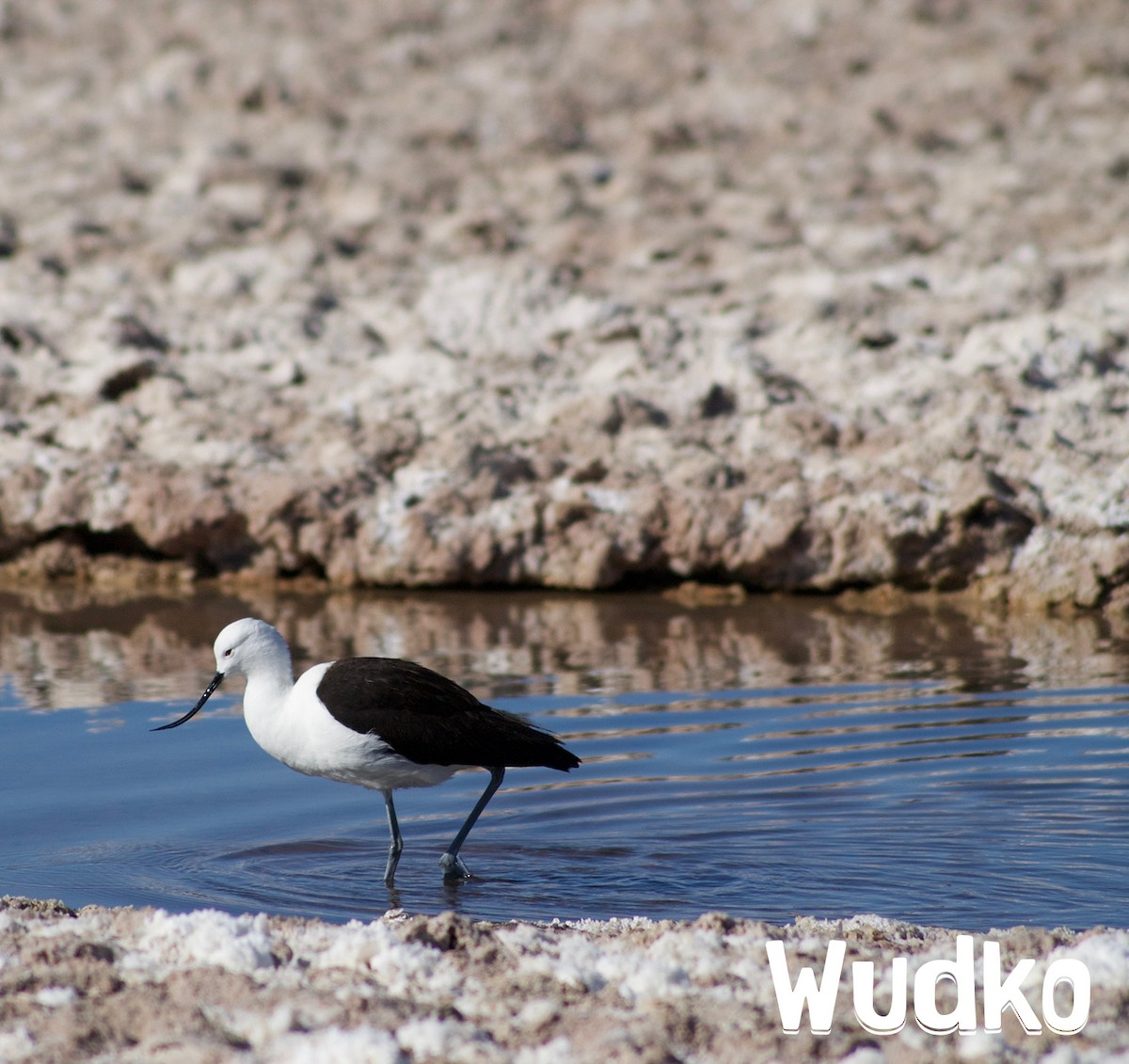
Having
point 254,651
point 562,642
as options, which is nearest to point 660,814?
point 254,651

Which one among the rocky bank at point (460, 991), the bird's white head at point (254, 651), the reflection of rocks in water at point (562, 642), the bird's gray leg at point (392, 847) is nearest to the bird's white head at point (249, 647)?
the bird's white head at point (254, 651)

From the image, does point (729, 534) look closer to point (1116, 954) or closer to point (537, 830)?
point (537, 830)

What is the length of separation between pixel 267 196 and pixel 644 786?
27.8 feet


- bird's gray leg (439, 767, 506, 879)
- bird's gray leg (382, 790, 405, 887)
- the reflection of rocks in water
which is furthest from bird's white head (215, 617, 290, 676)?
the reflection of rocks in water

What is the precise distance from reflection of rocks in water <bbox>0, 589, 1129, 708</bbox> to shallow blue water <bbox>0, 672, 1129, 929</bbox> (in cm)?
29

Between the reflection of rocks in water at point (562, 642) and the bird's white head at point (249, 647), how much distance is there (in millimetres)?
2189

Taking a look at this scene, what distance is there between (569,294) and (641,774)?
624cm

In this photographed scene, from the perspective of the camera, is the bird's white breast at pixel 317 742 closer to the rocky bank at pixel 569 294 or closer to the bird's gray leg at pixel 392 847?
the bird's gray leg at pixel 392 847

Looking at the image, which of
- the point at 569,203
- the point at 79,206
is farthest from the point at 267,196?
the point at 569,203

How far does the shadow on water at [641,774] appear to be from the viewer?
18.0 ft

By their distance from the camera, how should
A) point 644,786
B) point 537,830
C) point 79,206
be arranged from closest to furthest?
point 537,830, point 644,786, point 79,206

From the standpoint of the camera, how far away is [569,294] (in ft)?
40.6

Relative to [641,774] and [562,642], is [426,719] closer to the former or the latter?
[641,774]

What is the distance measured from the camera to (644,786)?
6680mm
